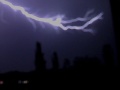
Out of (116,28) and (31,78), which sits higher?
(116,28)

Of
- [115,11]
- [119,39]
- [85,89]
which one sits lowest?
[85,89]

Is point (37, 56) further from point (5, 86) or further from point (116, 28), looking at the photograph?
point (116, 28)

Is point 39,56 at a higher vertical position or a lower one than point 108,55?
higher

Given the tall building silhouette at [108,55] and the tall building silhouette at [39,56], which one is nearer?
the tall building silhouette at [108,55]

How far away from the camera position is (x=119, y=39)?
296 centimetres

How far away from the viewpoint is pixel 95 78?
11977 mm

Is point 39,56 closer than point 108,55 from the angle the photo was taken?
No

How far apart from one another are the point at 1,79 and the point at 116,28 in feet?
42.5

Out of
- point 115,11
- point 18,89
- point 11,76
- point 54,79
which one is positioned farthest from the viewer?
point 11,76

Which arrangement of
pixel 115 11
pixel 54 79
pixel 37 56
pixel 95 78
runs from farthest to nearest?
pixel 37 56, pixel 54 79, pixel 95 78, pixel 115 11

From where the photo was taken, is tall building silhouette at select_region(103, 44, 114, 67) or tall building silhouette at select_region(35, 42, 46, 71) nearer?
tall building silhouette at select_region(103, 44, 114, 67)

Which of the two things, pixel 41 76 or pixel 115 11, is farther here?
pixel 41 76

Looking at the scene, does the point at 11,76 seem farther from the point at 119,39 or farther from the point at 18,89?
the point at 119,39

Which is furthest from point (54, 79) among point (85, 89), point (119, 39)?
point (119, 39)
